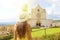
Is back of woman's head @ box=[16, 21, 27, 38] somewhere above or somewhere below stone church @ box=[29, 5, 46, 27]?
below

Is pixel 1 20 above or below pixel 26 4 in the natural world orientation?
below

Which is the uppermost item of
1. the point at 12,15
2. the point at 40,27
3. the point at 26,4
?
the point at 26,4

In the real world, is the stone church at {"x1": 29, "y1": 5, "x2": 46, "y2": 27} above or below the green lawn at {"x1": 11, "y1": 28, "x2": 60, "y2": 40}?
above

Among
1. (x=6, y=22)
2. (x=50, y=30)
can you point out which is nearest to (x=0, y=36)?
(x=6, y=22)

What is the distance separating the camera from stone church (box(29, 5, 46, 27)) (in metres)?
1.68

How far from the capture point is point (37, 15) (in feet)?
5.55

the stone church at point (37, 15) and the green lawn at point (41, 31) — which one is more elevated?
the stone church at point (37, 15)

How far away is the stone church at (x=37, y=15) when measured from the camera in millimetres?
1677

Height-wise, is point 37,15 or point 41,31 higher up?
point 37,15

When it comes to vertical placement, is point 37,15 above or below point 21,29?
above

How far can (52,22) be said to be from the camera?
1.71m

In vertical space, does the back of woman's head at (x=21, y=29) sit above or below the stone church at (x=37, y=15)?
below

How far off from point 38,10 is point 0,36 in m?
0.46

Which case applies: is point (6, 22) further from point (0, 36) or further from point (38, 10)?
point (38, 10)
